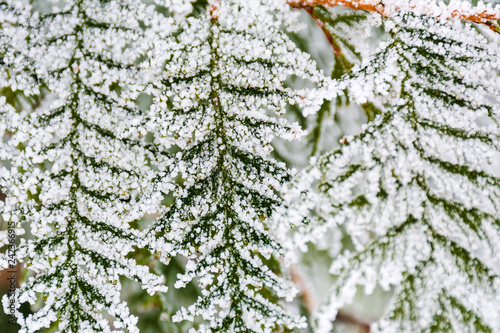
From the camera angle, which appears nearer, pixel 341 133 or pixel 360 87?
pixel 360 87

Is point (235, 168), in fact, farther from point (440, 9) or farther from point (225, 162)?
point (440, 9)

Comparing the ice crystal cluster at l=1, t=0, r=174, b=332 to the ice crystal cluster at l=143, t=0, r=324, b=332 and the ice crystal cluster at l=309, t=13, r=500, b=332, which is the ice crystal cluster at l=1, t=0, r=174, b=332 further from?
the ice crystal cluster at l=309, t=13, r=500, b=332

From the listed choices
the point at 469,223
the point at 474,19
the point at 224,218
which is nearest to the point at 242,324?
the point at 224,218

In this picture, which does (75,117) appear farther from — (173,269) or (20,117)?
(173,269)

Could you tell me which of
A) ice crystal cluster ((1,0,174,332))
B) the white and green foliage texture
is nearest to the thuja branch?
the white and green foliage texture

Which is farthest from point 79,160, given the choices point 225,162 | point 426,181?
point 426,181

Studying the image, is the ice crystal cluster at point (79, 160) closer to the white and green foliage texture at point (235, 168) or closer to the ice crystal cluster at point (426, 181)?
the white and green foliage texture at point (235, 168)

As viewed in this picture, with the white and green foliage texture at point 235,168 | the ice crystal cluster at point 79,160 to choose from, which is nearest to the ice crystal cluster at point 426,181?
the white and green foliage texture at point 235,168
